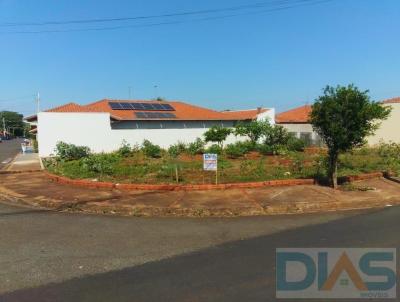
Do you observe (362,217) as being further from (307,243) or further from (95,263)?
(95,263)

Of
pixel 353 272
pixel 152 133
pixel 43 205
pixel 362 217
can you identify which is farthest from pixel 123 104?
pixel 353 272

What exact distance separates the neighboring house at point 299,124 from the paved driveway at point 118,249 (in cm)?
2266

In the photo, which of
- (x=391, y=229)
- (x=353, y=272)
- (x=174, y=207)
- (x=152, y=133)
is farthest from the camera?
(x=152, y=133)

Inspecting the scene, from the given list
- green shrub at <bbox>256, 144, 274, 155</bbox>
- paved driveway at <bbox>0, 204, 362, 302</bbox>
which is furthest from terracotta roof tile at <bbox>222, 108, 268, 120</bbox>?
paved driveway at <bbox>0, 204, 362, 302</bbox>

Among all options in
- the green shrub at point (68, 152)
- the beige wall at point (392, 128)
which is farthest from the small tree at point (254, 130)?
the beige wall at point (392, 128)

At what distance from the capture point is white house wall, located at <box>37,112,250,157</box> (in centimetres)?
2869

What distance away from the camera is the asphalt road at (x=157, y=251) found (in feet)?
17.4

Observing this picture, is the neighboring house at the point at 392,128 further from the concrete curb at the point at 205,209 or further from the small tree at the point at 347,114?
the concrete curb at the point at 205,209

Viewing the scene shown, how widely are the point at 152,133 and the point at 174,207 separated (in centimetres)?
2313

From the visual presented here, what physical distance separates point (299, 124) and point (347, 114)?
27.5 m

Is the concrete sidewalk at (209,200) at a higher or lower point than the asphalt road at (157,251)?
higher

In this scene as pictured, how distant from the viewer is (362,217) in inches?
386

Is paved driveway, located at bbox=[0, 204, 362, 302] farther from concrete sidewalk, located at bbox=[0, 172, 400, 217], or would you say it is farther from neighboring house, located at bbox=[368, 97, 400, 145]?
neighboring house, located at bbox=[368, 97, 400, 145]

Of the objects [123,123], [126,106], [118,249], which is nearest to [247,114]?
[126,106]
